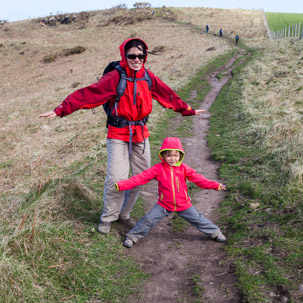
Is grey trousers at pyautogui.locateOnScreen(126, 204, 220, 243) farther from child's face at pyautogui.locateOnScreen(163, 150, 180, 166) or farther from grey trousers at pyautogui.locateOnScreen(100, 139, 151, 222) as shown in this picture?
child's face at pyautogui.locateOnScreen(163, 150, 180, 166)

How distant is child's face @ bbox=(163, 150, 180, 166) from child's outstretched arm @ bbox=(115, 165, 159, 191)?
0.68ft

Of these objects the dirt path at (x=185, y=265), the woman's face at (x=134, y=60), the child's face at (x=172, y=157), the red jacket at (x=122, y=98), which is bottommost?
the dirt path at (x=185, y=265)

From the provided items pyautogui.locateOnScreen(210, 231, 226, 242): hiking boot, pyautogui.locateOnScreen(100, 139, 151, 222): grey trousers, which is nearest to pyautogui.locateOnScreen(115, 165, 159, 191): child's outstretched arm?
pyautogui.locateOnScreen(100, 139, 151, 222): grey trousers

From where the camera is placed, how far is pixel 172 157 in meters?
4.64

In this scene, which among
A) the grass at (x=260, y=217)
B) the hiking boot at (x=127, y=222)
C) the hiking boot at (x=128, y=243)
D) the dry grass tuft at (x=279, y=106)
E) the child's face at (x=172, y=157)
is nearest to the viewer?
the grass at (x=260, y=217)

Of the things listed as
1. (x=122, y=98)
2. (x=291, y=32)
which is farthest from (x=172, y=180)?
(x=291, y=32)

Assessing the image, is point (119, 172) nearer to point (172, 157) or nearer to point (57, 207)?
point (172, 157)

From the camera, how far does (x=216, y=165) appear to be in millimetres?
8508

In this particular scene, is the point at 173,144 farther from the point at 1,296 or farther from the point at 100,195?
the point at 1,296

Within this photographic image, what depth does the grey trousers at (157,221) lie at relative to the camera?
4805mm

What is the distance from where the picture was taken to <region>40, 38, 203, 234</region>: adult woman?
4.38 meters

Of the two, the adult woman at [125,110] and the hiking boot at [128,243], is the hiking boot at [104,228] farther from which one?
the hiking boot at [128,243]

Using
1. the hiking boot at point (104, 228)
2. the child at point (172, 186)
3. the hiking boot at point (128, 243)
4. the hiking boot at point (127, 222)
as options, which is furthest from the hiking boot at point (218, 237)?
the hiking boot at point (104, 228)

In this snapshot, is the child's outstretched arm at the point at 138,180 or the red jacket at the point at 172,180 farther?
the red jacket at the point at 172,180
